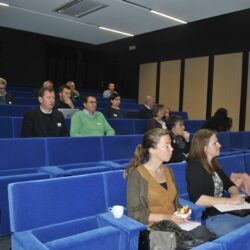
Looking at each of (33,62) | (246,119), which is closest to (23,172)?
(246,119)

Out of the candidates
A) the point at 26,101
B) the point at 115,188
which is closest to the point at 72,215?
the point at 115,188

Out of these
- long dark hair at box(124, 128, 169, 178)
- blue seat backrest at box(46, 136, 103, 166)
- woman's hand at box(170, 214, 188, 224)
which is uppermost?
long dark hair at box(124, 128, 169, 178)

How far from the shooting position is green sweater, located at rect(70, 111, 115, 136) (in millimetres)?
3930

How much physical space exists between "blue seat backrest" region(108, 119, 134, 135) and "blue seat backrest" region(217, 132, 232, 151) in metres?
1.33

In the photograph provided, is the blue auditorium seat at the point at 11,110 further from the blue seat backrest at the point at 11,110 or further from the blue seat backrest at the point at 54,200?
the blue seat backrest at the point at 54,200

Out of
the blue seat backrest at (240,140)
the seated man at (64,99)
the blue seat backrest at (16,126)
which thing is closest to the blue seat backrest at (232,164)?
the blue seat backrest at (240,140)

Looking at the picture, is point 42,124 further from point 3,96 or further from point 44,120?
point 3,96

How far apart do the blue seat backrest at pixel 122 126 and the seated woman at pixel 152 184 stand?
8.81 feet

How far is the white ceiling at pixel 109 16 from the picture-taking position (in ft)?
21.1

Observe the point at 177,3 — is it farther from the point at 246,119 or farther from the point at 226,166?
the point at 226,166

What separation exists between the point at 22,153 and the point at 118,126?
2229mm

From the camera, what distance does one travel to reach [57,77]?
36.3ft

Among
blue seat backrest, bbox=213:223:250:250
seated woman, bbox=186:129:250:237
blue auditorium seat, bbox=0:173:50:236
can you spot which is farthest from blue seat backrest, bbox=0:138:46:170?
blue seat backrest, bbox=213:223:250:250

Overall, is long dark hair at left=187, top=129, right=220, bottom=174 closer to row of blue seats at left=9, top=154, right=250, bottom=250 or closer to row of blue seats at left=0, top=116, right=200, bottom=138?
row of blue seats at left=9, top=154, right=250, bottom=250
